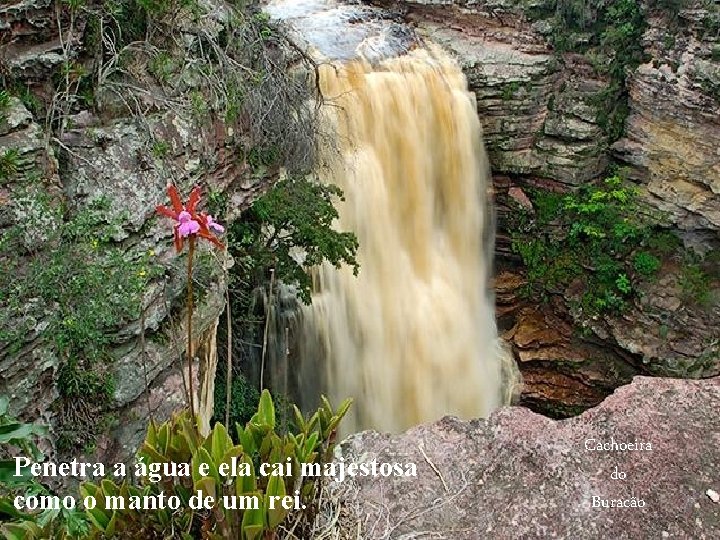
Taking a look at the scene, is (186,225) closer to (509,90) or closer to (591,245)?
(509,90)

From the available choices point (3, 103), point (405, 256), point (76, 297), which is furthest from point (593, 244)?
point (3, 103)

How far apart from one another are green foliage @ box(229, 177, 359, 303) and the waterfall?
0.97 metres

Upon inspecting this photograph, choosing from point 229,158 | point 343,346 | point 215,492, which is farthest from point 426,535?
point 343,346

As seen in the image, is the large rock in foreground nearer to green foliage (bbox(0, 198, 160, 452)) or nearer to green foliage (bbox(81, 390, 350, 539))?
green foliage (bbox(81, 390, 350, 539))

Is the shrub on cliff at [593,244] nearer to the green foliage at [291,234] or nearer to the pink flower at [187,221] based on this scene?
the green foliage at [291,234]

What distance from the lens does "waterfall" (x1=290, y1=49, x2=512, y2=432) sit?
7.82 meters

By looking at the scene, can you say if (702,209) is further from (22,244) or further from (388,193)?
(22,244)

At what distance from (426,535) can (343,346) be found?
562 cm

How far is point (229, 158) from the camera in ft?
18.9

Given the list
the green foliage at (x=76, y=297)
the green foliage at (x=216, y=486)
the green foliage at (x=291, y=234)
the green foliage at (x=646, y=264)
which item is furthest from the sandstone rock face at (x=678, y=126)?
the green foliage at (x=216, y=486)

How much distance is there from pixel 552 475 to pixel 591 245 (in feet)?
27.2

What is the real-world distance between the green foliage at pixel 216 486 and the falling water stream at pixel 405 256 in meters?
5.39

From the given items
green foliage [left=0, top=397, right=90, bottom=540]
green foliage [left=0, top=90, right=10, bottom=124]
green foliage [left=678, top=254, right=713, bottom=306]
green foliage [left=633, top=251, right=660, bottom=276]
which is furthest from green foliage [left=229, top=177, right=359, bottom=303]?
green foliage [left=678, top=254, right=713, bottom=306]

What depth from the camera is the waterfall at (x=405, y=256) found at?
7.82 m
